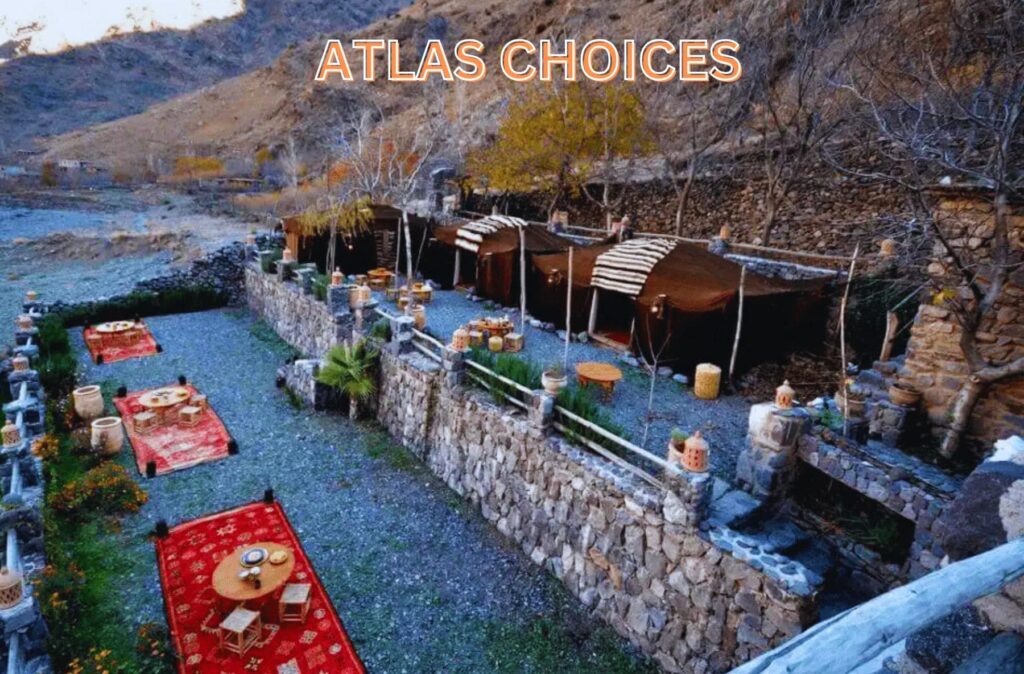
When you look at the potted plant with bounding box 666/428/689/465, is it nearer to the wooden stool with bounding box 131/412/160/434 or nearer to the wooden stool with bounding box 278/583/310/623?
the wooden stool with bounding box 278/583/310/623

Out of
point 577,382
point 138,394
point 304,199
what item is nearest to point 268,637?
point 577,382

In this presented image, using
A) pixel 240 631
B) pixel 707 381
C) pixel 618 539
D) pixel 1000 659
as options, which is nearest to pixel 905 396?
pixel 707 381

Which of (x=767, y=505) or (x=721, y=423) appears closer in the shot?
(x=767, y=505)

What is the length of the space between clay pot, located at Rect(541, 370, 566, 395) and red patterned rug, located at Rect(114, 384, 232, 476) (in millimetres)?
7573

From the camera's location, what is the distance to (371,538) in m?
9.58

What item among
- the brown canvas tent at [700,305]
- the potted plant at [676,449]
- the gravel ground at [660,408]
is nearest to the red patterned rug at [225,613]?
the potted plant at [676,449]

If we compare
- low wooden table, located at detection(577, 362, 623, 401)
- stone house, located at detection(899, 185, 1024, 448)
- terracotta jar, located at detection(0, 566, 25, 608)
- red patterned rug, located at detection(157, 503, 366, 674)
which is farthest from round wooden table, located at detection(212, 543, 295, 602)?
stone house, located at detection(899, 185, 1024, 448)

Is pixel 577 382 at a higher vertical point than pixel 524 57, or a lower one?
lower

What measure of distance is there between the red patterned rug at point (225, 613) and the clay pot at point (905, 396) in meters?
8.63

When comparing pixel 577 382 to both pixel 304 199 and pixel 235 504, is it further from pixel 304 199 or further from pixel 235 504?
pixel 304 199

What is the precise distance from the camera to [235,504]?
412 inches

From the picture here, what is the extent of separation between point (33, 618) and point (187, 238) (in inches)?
1102

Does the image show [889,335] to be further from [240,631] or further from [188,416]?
[188,416]

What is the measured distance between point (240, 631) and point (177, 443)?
6709 mm
